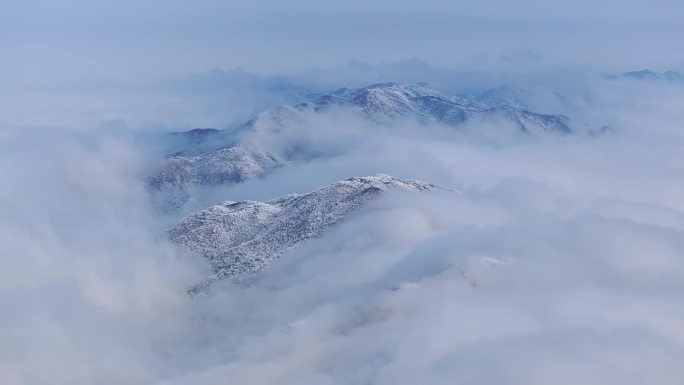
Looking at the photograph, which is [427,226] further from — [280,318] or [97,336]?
[97,336]

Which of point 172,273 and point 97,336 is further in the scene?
point 172,273

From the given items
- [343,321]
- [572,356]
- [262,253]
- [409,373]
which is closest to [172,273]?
[262,253]

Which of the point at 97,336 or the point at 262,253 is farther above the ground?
the point at 262,253

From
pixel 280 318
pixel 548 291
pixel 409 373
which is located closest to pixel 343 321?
pixel 280 318

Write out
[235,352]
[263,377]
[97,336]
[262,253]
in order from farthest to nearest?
[262,253] → [97,336] → [235,352] → [263,377]

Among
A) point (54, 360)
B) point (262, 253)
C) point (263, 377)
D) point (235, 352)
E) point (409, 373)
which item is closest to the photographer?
point (409, 373)

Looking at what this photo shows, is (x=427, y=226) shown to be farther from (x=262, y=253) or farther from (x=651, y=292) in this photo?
(x=651, y=292)

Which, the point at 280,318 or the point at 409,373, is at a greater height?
the point at 409,373

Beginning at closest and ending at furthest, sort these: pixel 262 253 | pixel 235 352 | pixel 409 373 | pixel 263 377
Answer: pixel 409 373 < pixel 263 377 < pixel 235 352 < pixel 262 253

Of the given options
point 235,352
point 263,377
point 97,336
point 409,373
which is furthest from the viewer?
point 97,336
